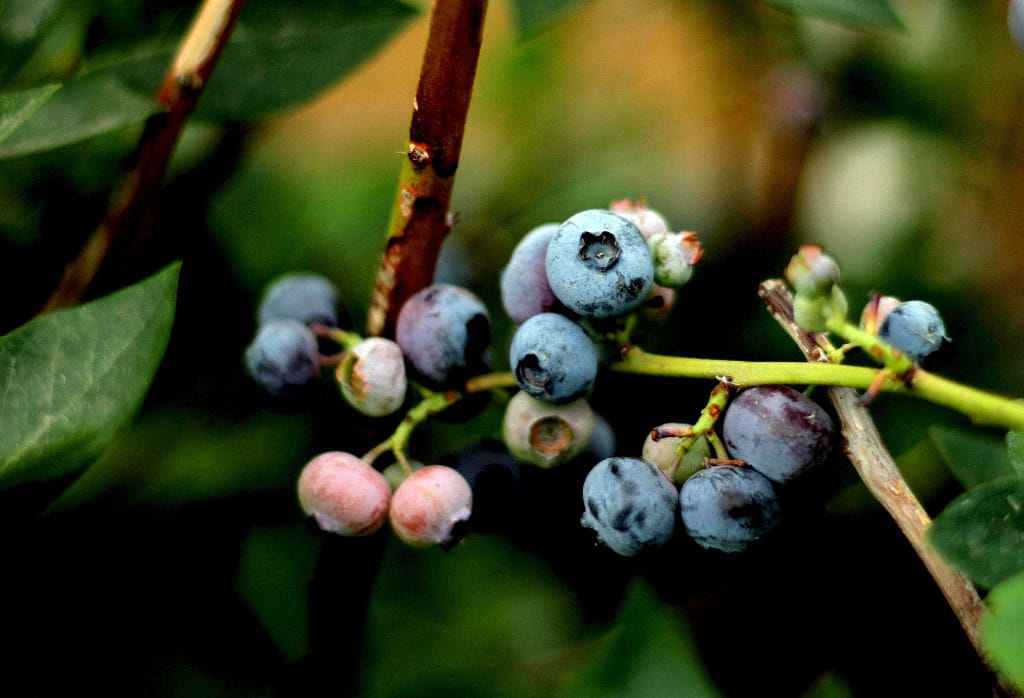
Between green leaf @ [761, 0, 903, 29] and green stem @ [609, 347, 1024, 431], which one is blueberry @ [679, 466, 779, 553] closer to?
green stem @ [609, 347, 1024, 431]

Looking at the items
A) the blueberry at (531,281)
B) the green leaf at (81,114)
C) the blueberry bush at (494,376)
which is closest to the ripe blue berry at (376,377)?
the blueberry bush at (494,376)

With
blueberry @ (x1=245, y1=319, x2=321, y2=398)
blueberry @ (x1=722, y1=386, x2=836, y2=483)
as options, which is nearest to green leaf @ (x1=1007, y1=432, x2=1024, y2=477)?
blueberry @ (x1=722, y1=386, x2=836, y2=483)

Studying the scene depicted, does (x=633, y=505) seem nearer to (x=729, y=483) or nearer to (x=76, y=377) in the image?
(x=729, y=483)

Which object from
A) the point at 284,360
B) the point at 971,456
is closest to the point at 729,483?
the point at 971,456

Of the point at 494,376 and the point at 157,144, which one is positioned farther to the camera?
the point at 157,144

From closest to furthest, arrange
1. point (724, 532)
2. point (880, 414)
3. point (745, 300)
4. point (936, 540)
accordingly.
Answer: point (936, 540)
point (724, 532)
point (880, 414)
point (745, 300)

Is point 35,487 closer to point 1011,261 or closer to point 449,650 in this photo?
point 449,650

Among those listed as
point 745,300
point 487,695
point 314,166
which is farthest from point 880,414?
point 314,166
